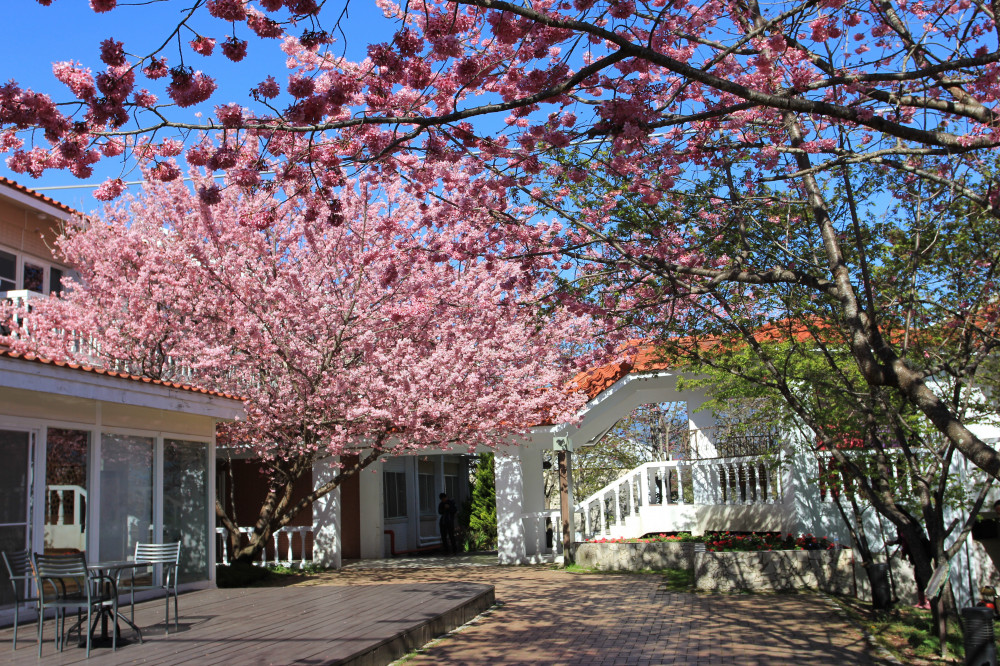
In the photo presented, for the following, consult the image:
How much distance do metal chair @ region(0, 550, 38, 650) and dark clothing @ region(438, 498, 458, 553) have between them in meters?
11.2

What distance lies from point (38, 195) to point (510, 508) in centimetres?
1045

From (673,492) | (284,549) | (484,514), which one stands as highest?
(673,492)

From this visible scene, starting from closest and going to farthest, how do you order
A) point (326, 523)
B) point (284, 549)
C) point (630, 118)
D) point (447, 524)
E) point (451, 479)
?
point (630, 118) < point (326, 523) < point (284, 549) < point (447, 524) < point (451, 479)

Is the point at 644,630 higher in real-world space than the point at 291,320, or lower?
lower

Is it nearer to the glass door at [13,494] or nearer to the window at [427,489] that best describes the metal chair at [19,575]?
the glass door at [13,494]

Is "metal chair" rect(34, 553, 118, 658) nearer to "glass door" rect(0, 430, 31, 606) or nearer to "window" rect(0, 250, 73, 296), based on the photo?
"glass door" rect(0, 430, 31, 606)

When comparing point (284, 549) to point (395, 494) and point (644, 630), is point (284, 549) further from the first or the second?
point (644, 630)

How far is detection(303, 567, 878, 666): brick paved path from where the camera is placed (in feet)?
26.0

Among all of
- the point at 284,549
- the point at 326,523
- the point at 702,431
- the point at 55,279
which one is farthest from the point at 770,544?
the point at 55,279

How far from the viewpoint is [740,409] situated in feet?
46.2

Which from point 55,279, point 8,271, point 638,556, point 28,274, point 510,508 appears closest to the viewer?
point 8,271

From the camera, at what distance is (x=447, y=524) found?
20156mm

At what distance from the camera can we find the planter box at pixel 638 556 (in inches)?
593

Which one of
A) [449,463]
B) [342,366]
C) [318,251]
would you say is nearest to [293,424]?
[342,366]
